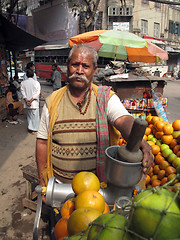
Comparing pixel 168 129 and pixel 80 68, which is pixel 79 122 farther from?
pixel 168 129

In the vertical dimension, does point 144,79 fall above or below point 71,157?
above

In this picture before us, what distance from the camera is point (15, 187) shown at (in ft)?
11.7

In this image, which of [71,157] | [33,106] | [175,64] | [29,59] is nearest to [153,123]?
[71,157]

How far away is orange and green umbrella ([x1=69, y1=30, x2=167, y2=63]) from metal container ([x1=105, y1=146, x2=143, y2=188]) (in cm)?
479

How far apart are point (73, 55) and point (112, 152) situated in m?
1.01

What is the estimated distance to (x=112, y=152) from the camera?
1.18m

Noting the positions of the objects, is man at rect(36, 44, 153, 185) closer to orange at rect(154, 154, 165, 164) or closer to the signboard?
orange at rect(154, 154, 165, 164)

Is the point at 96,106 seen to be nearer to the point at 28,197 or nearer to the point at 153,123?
the point at 153,123

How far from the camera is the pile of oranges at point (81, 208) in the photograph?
32.2 inches

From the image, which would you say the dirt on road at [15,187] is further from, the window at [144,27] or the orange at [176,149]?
the window at [144,27]

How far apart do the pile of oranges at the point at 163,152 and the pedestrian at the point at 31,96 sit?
403cm

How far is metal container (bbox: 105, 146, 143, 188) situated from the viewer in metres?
0.96

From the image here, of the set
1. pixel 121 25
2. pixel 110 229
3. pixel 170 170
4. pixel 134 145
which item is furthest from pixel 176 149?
pixel 121 25

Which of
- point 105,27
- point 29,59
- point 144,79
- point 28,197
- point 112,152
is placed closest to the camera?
point 112,152
